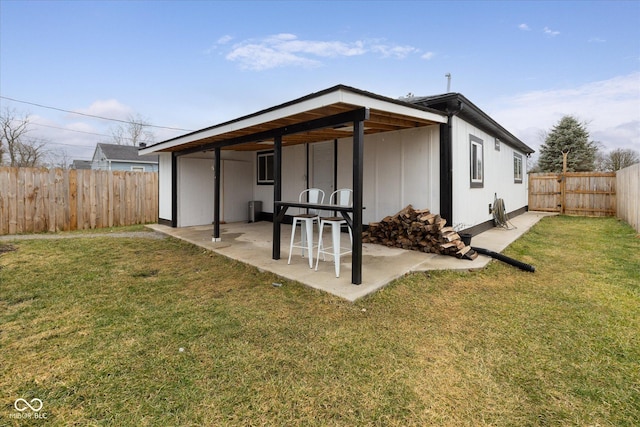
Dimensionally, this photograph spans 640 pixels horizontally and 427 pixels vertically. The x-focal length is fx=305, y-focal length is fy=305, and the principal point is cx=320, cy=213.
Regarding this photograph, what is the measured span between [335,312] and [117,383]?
1.77 metres

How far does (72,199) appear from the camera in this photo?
8156mm

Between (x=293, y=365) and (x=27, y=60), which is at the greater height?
(x=27, y=60)

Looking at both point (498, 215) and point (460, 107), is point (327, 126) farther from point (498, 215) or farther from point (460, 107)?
point (498, 215)

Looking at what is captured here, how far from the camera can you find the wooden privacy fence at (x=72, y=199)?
745 centimetres

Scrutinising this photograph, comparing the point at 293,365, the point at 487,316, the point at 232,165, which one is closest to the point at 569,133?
the point at 232,165

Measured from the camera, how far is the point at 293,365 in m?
2.08

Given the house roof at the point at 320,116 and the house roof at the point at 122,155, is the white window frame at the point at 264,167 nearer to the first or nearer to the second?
the house roof at the point at 320,116

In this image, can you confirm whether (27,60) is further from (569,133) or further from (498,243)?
(569,133)

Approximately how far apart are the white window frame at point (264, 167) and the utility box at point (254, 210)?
667 millimetres

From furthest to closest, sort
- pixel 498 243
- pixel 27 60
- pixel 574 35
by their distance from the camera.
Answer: pixel 27 60 → pixel 574 35 → pixel 498 243

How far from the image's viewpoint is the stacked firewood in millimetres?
4914

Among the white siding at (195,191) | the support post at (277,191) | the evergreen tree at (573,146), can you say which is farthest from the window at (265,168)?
the evergreen tree at (573,146)

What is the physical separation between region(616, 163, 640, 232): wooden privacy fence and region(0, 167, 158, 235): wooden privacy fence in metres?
13.2

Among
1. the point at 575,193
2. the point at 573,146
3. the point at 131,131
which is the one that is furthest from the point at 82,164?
the point at 573,146
